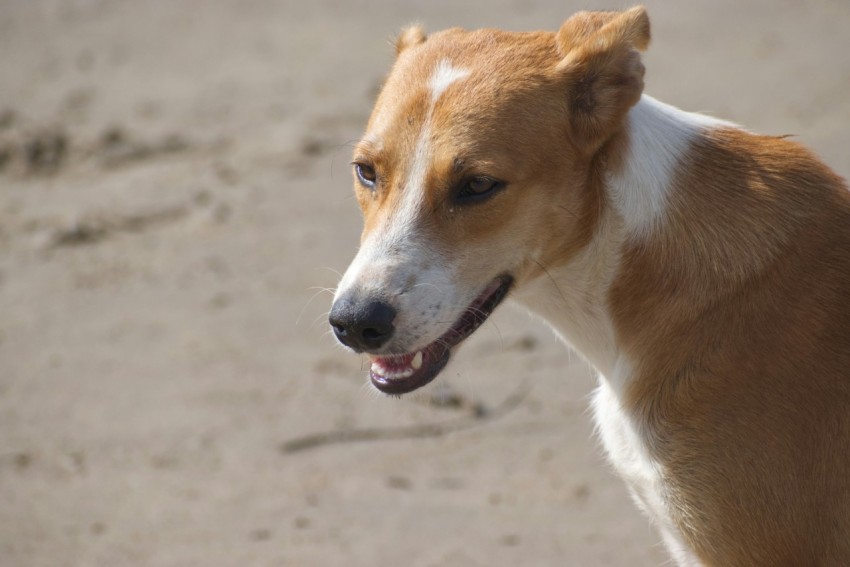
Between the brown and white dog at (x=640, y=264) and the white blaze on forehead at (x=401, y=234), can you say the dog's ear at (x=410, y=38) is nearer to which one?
the brown and white dog at (x=640, y=264)

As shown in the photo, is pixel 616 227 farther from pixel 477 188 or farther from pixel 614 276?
pixel 477 188

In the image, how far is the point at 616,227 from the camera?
3.25m

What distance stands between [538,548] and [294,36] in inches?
233

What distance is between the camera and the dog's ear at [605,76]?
10.5ft

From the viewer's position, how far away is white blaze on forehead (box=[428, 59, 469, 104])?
323 centimetres

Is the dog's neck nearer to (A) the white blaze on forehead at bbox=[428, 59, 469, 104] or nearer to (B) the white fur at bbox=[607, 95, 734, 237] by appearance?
(B) the white fur at bbox=[607, 95, 734, 237]

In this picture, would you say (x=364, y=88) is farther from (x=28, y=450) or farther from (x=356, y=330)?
(x=356, y=330)

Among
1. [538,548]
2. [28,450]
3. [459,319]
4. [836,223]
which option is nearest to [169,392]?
[28,450]

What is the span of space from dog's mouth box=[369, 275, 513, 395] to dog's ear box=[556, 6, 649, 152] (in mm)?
526

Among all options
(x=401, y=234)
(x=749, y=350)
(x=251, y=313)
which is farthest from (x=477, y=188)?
(x=251, y=313)

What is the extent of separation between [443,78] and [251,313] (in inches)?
123

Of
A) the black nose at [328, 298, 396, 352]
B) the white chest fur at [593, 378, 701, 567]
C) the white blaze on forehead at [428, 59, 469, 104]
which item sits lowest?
the white chest fur at [593, 378, 701, 567]

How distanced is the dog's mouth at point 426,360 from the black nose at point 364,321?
0.19m

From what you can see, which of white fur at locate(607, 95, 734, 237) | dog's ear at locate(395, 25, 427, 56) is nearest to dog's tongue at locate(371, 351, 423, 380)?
white fur at locate(607, 95, 734, 237)
